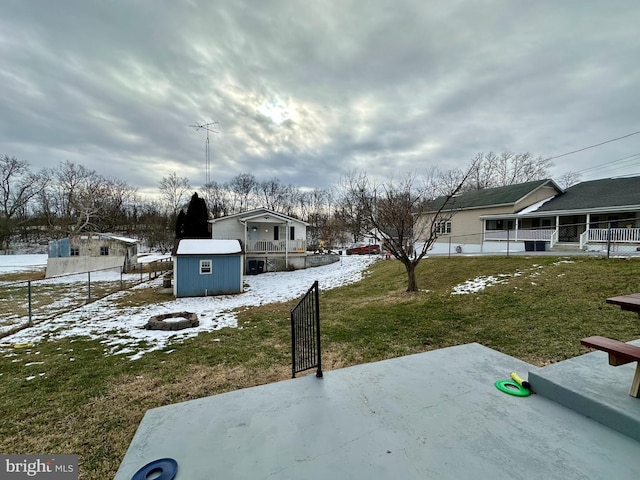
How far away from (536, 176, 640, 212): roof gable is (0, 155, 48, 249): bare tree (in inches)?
1914

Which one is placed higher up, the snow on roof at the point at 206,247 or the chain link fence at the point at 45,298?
the snow on roof at the point at 206,247

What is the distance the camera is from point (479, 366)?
290 centimetres

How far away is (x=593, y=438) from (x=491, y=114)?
1511 centimetres

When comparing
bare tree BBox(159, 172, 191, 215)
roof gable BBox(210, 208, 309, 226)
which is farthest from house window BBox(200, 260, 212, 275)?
bare tree BBox(159, 172, 191, 215)

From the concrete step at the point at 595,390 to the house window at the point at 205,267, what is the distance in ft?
37.8

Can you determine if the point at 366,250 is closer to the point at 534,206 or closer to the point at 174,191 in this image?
the point at 534,206

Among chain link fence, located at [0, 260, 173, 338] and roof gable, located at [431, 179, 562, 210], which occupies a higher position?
roof gable, located at [431, 179, 562, 210]

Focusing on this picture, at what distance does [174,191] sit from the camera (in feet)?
117

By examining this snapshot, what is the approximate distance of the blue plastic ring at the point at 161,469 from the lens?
152 cm

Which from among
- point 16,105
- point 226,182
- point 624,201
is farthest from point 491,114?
point 226,182

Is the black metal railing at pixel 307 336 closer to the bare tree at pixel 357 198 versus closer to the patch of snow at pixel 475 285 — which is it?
the patch of snow at pixel 475 285

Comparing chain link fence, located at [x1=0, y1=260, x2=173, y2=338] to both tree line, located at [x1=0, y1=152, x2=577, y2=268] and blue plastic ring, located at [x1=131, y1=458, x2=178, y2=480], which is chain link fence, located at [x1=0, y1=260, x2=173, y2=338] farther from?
tree line, located at [x1=0, y1=152, x2=577, y2=268]

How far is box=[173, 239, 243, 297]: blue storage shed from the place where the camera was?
1117 cm

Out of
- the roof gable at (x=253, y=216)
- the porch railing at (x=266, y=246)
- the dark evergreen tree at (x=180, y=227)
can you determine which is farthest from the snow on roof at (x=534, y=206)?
the dark evergreen tree at (x=180, y=227)
